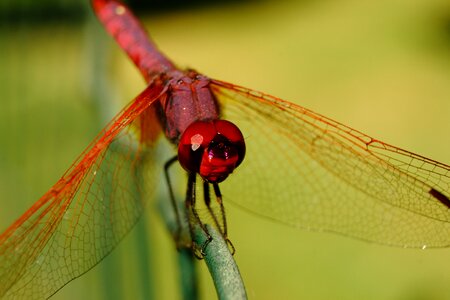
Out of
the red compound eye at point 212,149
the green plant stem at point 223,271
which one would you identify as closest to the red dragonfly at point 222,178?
the red compound eye at point 212,149

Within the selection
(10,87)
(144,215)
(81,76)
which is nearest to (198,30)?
(81,76)

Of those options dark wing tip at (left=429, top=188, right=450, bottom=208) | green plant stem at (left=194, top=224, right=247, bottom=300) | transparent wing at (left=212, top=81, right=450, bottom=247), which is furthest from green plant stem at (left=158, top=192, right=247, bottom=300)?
dark wing tip at (left=429, top=188, right=450, bottom=208)

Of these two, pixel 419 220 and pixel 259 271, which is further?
pixel 259 271

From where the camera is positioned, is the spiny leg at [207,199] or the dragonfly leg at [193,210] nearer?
the dragonfly leg at [193,210]

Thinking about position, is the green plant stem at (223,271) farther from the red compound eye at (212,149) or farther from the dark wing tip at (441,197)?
the dark wing tip at (441,197)

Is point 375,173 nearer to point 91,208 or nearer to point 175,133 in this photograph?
point 175,133
